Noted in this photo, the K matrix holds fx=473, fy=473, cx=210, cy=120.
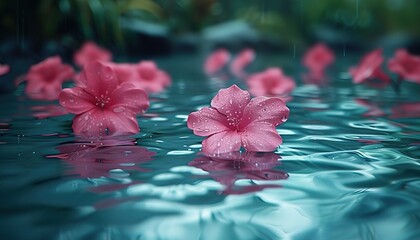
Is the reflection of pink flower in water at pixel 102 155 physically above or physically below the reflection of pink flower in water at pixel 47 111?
below

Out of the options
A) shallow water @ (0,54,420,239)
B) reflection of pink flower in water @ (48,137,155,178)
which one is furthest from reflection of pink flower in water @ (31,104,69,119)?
reflection of pink flower in water @ (48,137,155,178)

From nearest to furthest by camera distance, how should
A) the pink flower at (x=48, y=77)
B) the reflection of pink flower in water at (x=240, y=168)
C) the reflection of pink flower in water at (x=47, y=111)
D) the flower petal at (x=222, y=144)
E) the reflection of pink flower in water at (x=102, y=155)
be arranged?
the reflection of pink flower in water at (x=240, y=168) < the reflection of pink flower in water at (x=102, y=155) < the flower petal at (x=222, y=144) < the reflection of pink flower in water at (x=47, y=111) < the pink flower at (x=48, y=77)

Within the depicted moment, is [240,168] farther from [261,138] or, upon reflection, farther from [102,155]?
[102,155]

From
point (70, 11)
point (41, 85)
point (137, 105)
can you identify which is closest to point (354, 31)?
point (70, 11)

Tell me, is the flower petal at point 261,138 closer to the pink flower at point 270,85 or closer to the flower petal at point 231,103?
the flower petal at point 231,103

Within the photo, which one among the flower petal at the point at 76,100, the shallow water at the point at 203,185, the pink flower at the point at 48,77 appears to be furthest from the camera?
the pink flower at the point at 48,77

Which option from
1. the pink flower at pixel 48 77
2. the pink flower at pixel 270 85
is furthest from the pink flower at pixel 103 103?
the pink flower at pixel 270 85
